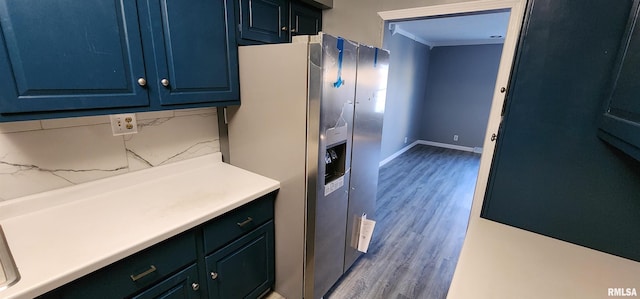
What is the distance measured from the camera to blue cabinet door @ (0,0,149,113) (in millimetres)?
900

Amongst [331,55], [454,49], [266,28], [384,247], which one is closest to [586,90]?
[331,55]

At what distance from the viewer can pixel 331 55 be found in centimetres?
136

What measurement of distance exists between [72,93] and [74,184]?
0.55 metres

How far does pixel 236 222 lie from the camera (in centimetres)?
142

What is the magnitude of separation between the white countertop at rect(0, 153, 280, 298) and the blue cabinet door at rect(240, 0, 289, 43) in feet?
2.86

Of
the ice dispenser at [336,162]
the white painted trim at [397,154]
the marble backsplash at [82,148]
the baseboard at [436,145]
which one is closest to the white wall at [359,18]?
the ice dispenser at [336,162]

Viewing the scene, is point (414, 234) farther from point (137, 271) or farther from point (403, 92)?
point (403, 92)

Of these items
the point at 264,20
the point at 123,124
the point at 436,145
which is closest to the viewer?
the point at 123,124

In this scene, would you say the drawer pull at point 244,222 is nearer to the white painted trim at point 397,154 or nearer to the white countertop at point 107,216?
the white countertop at point 107,216

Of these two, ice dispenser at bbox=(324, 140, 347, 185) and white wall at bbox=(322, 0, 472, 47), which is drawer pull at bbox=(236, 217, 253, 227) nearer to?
ice dispenser at bbox=(324, 140, 347, 185)

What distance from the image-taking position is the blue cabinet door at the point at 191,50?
1.22 m

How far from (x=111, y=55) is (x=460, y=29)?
14.8 ft

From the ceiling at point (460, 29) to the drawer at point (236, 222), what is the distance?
8.02 feet

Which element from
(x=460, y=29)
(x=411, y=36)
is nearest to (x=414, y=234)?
(x=460, y=29)
